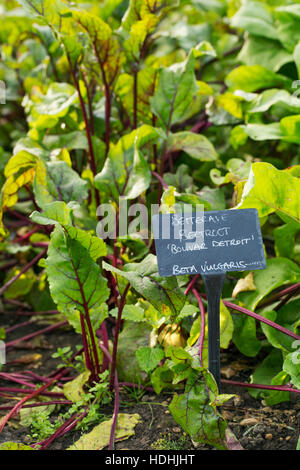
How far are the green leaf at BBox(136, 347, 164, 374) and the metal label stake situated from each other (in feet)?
0.48

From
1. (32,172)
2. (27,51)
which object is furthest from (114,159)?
(27,51)

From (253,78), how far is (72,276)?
1.03 meters

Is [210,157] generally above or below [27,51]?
below

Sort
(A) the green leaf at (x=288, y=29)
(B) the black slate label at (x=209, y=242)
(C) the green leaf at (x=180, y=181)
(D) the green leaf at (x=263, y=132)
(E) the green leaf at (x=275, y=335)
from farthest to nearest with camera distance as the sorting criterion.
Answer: (A) the green leaf at (x=288, y=29)
(C) the green leaf at (x=180, y=181)
(D) the green leaf at (x=263, y=132)
(E) the green leaf at (x=275, y=335)
(B) the black slate label at (x=209, y=242)

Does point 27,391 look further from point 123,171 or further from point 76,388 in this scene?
point 123,171

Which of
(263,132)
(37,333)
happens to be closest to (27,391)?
(37,333)

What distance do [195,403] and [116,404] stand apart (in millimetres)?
224

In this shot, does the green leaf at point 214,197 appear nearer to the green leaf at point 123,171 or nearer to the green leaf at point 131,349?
the green leaf at point 123,171

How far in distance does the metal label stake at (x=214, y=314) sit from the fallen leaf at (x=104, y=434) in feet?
0.76

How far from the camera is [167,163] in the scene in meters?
1.72

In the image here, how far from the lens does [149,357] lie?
3.51 ft

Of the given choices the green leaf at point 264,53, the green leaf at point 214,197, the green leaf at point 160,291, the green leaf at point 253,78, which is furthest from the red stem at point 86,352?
the green leaf at point 264,53

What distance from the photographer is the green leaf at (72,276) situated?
1002 millimetres
